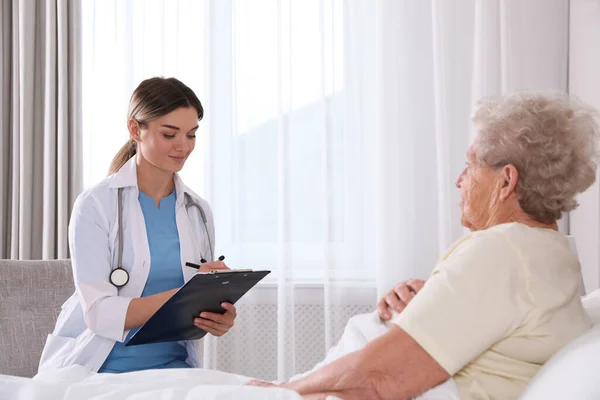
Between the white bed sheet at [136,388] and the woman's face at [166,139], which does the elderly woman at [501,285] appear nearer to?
the white bed sheet at [136,388]

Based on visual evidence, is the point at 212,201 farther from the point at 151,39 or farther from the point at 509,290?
the point at 509,290

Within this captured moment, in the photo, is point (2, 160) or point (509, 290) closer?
point (509, 290)

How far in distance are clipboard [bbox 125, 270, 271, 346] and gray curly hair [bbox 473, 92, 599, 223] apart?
0.70 m

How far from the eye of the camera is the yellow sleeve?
1.12m

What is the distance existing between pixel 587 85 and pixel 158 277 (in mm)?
1813

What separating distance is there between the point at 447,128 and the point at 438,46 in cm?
37

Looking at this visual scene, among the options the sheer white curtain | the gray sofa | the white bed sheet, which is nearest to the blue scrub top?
the white bed sheet

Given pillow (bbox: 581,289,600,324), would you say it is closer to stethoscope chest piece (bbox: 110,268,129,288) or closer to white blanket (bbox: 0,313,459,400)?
white blanket (bbox: 0,313,459,400)

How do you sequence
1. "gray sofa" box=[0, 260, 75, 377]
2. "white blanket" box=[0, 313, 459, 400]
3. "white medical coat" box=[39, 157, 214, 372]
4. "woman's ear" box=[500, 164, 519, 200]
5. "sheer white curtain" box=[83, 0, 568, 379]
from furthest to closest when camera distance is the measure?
1. "sheer white curtain" box=[83, 0, 568, 379]
2. "gray sofa" box=[0, 260, 75, 377]
3. "white medical coat" box=[39, 157, 214, 372]
4. "woman's ear" box=[500, 164, 519, 200]
5. "white blanket" box=[0, 313, 459, 400]

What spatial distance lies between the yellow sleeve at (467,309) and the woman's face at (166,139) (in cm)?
109

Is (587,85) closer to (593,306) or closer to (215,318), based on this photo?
(593,306)

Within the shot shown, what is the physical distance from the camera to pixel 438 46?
2.97 meters

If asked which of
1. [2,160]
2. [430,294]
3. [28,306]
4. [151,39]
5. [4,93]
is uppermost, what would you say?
[151,39]

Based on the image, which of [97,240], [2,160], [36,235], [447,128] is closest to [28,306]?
[97,240]
